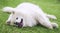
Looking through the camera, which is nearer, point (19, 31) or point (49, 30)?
point (19, 31)

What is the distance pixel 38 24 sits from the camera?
5652 millimetres

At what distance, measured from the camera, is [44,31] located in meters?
5.23

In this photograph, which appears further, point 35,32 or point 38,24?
point 38,24

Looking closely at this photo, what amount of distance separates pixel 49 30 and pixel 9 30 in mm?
996

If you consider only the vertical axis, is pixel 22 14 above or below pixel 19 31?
above

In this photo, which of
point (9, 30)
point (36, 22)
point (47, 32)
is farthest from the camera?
point (36, 22)

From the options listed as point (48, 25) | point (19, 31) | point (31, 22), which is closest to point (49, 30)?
point (48, 25)

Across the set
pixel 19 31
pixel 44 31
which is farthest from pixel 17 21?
pixel 44 31

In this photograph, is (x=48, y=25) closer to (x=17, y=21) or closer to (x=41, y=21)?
(x=41, y=21)

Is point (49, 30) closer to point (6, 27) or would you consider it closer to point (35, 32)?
point (35, 32)

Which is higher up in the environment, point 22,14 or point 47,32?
point 22,14

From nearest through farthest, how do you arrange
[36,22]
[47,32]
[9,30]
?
[9,30] → [47,32] → [36,22]

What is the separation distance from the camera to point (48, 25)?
536cm

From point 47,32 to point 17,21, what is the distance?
76 cm
